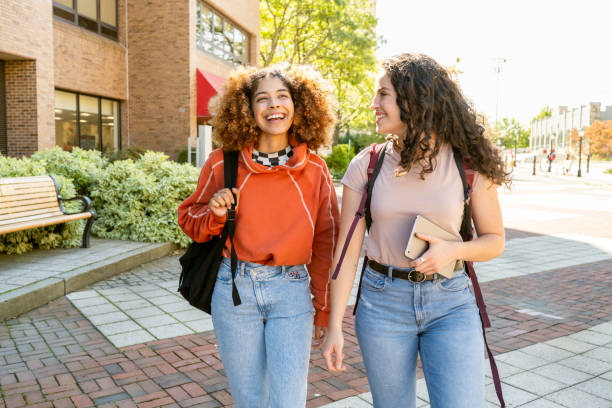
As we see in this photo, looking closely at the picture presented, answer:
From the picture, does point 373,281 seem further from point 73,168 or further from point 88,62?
point 88,62

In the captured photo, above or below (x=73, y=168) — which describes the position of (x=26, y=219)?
below

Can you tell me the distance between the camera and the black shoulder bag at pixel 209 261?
7.09ft

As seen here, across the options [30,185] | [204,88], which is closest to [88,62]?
[204,88]

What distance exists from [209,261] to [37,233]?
5.62m

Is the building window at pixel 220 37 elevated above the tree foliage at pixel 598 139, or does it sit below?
above

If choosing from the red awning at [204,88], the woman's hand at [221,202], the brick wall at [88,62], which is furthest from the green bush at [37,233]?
the red awning at [204,88]

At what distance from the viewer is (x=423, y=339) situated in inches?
81.0

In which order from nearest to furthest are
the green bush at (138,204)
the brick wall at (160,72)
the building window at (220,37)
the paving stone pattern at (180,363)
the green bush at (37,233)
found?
the paving stone pattern at (180,363) < the green bush at (37,233) < the green bush at (138,204) < the brick wall at (160,72) < the building window at (220,37)

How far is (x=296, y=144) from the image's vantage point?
2.37m

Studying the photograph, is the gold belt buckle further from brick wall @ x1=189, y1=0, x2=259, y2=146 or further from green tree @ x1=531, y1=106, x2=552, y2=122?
green tree @ x1=531, y1=106, x2=552, y2=122

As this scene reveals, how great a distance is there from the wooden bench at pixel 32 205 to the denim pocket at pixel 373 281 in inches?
196

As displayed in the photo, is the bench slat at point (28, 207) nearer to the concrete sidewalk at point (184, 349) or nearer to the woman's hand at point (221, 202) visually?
the concrete sidewalk at point (184, 349)

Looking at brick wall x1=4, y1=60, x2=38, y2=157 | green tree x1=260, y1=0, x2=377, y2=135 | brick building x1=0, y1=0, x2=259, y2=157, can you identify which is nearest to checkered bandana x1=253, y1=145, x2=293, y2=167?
brick building x1=0, y1=0, x2=259, y2=157

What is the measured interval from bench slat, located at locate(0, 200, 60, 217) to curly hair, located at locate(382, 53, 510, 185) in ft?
Result: 18.6
